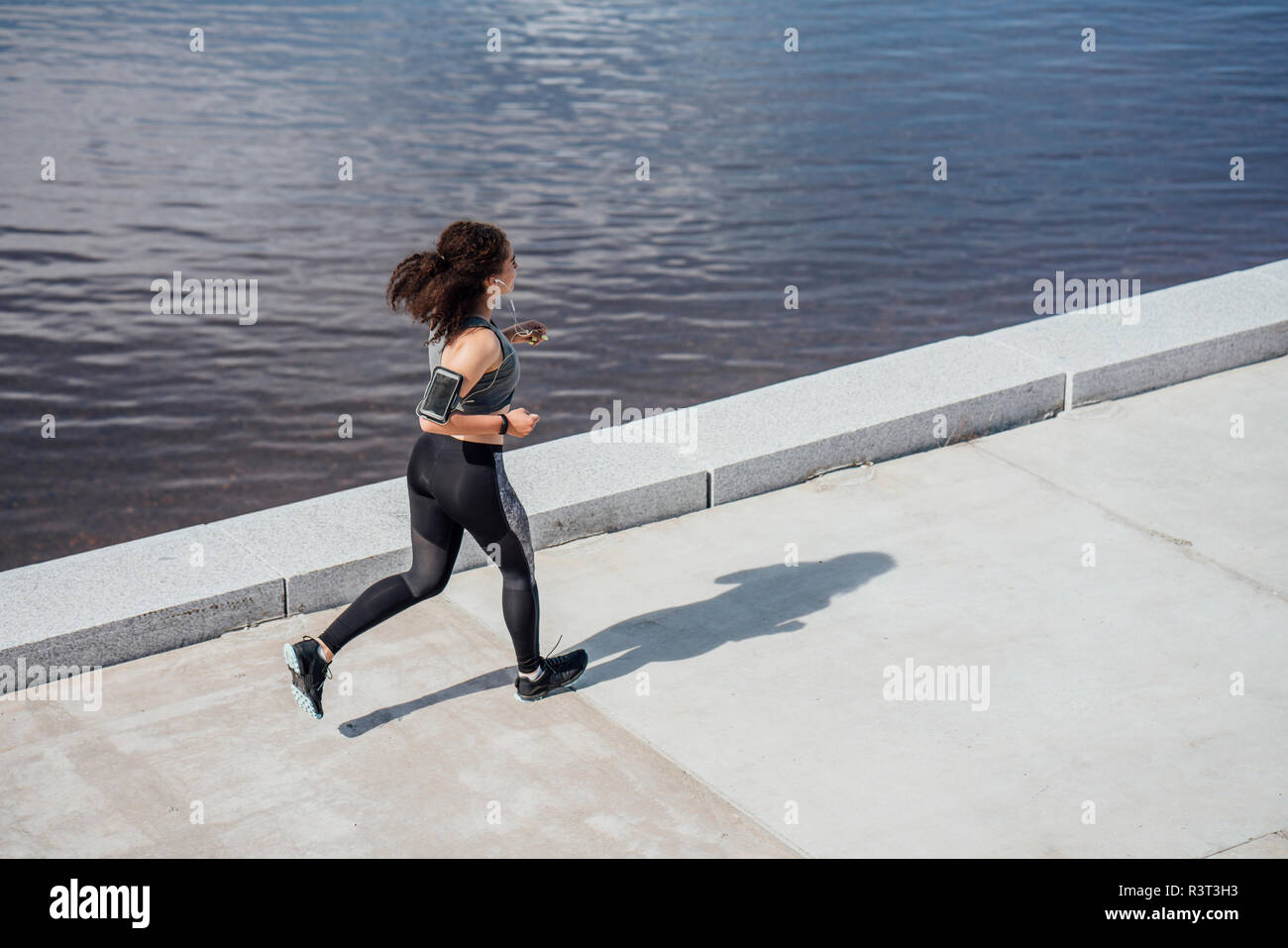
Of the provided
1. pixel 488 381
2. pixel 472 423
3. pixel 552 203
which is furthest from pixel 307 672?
pixel 552 203

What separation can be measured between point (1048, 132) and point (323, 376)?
948 centimetres

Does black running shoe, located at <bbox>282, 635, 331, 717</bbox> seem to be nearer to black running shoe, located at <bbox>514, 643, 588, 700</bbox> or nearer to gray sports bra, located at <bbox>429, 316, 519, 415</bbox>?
black running shoe, located at <bbox>514, 643, 588, 700</bbox>

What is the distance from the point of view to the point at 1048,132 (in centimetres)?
1622

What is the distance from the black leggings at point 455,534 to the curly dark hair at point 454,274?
43 cm

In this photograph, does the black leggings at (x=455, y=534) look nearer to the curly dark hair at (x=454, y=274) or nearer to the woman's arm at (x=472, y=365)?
the woman's arm at (x=472, y=365)

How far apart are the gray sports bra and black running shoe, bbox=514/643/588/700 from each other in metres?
1.00

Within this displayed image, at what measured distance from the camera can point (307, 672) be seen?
5.13 meters

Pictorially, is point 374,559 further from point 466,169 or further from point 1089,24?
point 1089,24

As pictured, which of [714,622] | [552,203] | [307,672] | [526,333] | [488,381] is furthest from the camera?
[552,203]

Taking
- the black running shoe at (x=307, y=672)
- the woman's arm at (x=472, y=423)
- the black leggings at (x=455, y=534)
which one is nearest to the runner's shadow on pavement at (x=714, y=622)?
the black running shoe at (x=307, y=672)

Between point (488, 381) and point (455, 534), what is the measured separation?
625 mm

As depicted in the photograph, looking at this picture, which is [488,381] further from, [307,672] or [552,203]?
[552,203]

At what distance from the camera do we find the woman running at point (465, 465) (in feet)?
16.1

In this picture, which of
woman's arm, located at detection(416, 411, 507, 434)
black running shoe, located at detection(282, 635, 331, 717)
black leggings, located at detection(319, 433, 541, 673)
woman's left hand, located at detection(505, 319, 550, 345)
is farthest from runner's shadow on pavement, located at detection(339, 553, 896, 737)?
woman's left hand, located at detection(505, 319, 550, 345)
